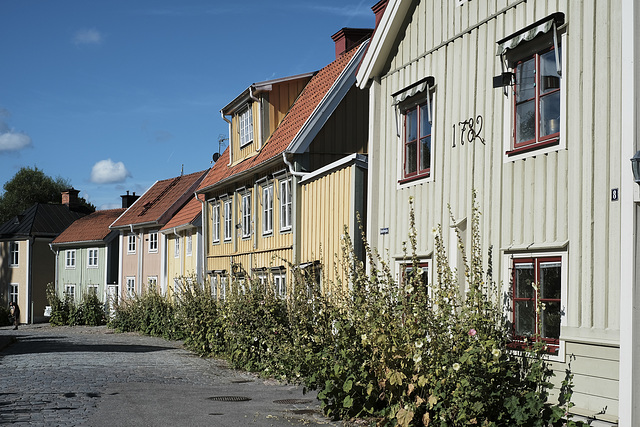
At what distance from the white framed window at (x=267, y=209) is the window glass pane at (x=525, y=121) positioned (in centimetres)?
1281

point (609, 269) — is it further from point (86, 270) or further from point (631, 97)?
point (86, 270)

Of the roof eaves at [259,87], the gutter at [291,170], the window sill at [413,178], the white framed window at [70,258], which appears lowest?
the white framed window at [70,258]

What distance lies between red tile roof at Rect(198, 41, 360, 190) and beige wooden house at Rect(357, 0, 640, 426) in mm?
7693

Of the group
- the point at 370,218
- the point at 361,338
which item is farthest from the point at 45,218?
the point at 361,338

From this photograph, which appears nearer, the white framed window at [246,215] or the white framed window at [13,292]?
the white framed window at [246,215]

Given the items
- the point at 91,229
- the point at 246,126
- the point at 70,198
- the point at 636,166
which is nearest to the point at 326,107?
the point at 246,126

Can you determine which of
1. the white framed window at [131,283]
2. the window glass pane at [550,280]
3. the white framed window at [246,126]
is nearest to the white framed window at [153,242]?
the white framed window at [131,283]

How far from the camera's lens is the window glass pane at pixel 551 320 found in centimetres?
927

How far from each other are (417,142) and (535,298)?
4.76m

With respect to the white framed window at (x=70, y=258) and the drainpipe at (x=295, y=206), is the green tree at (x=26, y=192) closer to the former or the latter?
the white framed window at (x=70, y=258)

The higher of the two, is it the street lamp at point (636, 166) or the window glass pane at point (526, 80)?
the window glass pane at point (526, 80)

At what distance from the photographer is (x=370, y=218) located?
46.6ft

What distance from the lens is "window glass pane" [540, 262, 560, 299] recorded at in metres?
9.29

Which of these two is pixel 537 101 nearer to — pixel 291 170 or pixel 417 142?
pixel 417 142
